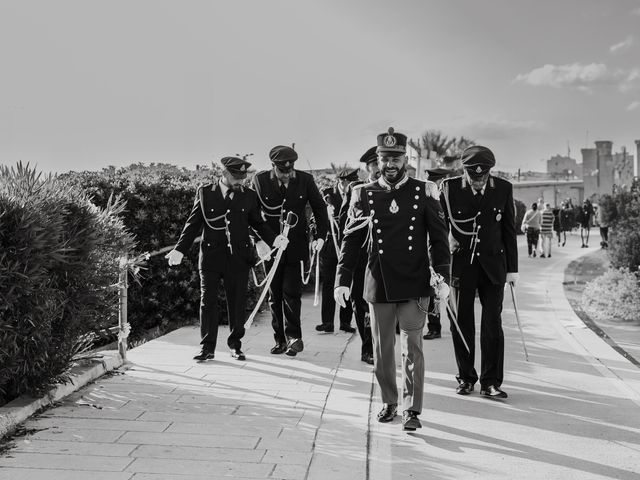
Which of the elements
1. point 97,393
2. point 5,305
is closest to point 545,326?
point 97,393

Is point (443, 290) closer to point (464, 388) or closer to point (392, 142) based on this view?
point (392, 142)

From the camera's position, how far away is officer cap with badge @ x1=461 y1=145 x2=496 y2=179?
6.62 m

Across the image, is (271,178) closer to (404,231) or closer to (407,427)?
(404,231)

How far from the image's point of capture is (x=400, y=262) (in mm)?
5781

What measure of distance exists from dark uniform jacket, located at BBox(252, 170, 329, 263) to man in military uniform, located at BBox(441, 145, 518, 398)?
2177 millimetres

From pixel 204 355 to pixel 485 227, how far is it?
3043mm

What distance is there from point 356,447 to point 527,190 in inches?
2703

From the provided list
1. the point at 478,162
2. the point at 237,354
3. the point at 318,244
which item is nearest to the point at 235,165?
the point at 318,244

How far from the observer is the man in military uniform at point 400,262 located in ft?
18.9

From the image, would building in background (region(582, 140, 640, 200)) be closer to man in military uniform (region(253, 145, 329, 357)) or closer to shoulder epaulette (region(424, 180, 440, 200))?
man in military uniform (region(253, 145, 329, 357))

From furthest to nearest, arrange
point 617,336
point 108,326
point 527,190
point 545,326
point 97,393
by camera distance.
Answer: point 527,190 → point 545,326 → point 617,336 → point 108,326 → point 97,393

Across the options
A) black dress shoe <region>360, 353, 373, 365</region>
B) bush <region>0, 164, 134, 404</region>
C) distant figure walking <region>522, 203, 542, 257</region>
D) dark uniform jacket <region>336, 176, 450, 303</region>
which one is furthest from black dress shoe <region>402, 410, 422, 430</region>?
distant figure walking <region>522, 203, 542, 257</region>

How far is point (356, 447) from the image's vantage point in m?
5.28

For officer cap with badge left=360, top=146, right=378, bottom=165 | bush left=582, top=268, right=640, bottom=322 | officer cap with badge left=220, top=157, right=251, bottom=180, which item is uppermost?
officer cap with badge left=360, top=146, right=378, bottom=165
